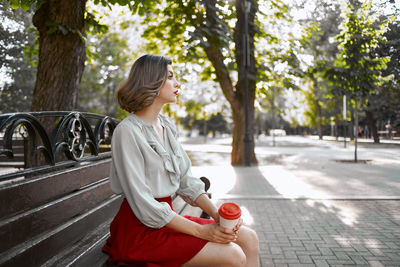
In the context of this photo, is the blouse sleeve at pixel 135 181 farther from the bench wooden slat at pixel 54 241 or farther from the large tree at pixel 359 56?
the large tree at pixel 359 56

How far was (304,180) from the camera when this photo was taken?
8633mm

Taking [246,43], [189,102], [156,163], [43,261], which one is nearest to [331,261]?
[156,163]

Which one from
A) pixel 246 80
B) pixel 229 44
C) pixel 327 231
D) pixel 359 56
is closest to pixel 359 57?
pixel 359 56

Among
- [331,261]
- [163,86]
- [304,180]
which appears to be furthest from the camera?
[304,180]

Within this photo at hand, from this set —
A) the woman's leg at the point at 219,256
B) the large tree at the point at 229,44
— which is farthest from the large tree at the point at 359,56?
the woman's leg at the point at 219,256

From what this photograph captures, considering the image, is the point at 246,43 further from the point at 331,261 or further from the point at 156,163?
the point at 156,163

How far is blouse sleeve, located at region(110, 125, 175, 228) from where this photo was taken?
1890mm

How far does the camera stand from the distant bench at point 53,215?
5.96ft

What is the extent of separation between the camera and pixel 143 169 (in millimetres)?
1980

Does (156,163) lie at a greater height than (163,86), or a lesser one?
lesser

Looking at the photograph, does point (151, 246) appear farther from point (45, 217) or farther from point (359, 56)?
point (359, 56)

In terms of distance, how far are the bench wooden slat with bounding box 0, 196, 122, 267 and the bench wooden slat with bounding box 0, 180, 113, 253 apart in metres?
Answer: 0.04

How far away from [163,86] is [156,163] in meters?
0.52

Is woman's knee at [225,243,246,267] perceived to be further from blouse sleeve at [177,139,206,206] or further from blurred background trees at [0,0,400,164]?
blurred background trees at [0,0,400,164]
